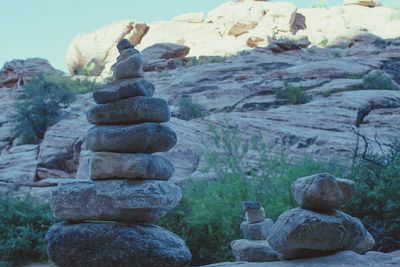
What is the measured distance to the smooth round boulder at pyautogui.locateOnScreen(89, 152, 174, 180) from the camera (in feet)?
20.5

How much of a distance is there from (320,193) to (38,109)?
15.6 m

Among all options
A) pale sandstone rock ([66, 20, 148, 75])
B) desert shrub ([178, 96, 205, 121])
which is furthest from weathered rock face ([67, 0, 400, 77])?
desert shrub ([178, 96, 205, 121])

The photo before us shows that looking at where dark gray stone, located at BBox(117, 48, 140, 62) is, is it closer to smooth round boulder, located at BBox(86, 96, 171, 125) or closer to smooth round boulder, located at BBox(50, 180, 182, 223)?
smooth round boulder, located at BBox(86, 96, 171, 125)

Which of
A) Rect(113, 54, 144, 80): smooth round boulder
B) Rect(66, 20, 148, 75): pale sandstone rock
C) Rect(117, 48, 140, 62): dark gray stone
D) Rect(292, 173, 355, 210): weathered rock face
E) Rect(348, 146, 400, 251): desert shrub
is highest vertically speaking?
Rect(117, 48, 140, 62): dark gray stone

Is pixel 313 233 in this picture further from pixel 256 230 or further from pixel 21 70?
pixel 21 70

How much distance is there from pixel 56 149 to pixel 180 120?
3.79 metres

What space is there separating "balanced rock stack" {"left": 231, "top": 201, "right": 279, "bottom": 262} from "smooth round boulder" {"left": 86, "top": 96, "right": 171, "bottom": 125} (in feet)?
5.44

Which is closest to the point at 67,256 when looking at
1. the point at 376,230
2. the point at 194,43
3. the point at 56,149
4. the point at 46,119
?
the point at 376,230

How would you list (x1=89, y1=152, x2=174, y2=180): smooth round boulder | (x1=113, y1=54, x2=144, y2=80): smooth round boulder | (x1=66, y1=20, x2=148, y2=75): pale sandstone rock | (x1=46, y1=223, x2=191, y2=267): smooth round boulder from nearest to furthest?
(x1=46, y1=223, x2=191, y2=267): smooth round boulder, (x1=89, y1=152, x2=174, y2=180): smooth round boulder, (x1=113, y1=54, x2=144, y2=80): smooth round boulder, (x1=66, y1=20, x2=148, y2=75): pale sandstone rock

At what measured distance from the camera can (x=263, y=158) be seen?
11234 millimetres

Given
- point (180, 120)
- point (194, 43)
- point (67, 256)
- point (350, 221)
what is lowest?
point (194, 43)

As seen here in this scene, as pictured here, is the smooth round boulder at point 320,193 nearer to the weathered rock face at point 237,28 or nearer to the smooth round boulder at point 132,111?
the smooth round boulder at point 132,111

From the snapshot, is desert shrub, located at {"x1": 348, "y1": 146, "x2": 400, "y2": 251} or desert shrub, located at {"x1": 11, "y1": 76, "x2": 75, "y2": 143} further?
desert shrub, located at {"x1": 11, "y1": 76, "x2": 75, "y2": 143}

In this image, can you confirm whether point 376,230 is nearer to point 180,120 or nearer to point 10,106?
point 180,120
